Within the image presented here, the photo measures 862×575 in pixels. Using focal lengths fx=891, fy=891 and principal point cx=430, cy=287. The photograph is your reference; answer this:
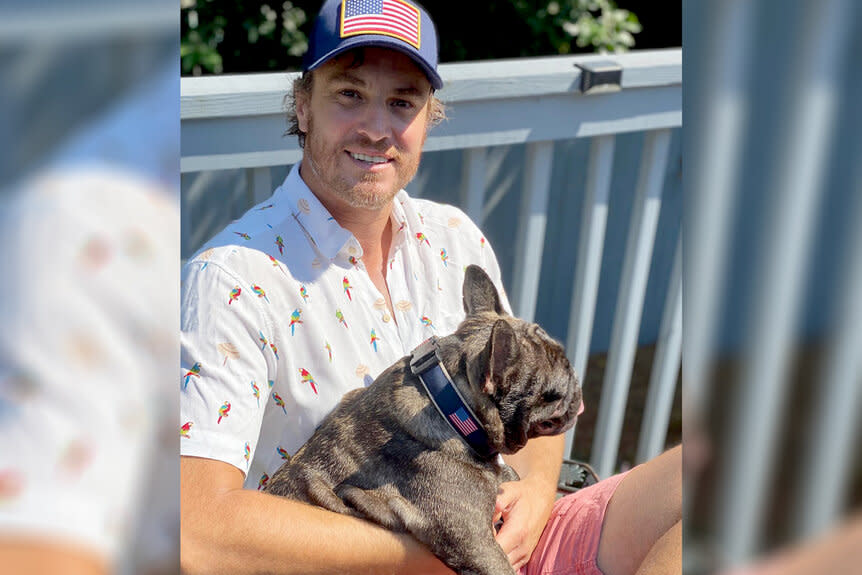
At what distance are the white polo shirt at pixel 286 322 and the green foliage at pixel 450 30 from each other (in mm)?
2226

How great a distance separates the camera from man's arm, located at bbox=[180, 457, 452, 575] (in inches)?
61.5

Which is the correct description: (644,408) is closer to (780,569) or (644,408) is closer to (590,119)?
(590,119)

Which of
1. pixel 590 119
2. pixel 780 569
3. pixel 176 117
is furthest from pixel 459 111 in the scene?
pixel 780 569

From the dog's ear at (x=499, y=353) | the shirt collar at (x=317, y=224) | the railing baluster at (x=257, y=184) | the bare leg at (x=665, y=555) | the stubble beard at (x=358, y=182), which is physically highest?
the stubble beard at (x=358, y=182)

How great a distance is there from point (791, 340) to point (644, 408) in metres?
2.77

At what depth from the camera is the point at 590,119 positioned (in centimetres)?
291

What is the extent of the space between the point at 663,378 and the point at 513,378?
1.55 metres

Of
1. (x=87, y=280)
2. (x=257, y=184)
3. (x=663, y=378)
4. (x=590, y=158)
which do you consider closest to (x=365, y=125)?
(x=257, y=184)

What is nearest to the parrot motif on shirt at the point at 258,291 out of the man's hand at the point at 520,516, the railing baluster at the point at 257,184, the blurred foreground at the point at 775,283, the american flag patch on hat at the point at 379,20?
the american flag patch on hat at the point at 379,20

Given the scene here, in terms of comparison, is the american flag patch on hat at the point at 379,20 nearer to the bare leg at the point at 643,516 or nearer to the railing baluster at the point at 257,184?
the railing baluster at the point at 257,184

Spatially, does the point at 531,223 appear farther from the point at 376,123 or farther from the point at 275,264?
the point at 275,264

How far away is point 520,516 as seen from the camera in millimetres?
1947

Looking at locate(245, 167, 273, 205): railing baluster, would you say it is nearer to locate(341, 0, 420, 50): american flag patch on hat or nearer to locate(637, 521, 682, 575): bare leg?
locate(341, 0, 420, 50): american flag patch on hat

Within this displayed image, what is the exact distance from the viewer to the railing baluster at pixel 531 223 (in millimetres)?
2891
